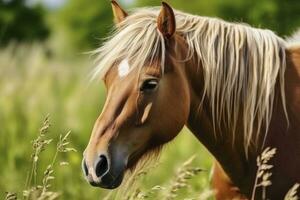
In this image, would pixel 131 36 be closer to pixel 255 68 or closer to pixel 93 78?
pixel 93 78

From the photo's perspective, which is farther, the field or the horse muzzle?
the field

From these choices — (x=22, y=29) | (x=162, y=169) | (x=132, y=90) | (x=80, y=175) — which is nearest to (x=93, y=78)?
(x=132, y=90)

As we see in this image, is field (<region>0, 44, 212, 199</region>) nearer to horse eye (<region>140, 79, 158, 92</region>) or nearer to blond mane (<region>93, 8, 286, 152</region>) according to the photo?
blond mane (<region>93, 8, 286, 152</region>)

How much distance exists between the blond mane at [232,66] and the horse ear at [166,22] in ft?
0.14

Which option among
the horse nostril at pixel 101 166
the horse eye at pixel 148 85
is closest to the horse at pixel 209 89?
the horse eye at pixel 148 85

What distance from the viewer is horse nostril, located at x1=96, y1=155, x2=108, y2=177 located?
150 inches

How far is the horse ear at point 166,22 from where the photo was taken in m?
4.19

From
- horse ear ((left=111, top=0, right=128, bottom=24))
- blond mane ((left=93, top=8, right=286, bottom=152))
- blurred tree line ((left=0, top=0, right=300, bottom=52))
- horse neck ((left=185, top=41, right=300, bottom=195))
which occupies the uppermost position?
horse ear ((left=111, top=0, right=128, bottom=24))

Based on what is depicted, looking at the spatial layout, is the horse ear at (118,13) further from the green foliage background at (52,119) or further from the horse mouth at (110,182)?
the horse mouth at (110,182)

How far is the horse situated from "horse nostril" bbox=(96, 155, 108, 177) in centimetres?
17

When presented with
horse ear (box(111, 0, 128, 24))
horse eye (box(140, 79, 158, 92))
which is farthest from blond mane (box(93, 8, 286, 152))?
horse eye (box(140, 79, 158, 92))

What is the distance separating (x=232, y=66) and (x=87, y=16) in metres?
50.9

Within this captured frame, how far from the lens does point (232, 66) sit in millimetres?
4320

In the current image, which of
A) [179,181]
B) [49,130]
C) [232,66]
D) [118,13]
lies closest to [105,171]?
[179,181]
